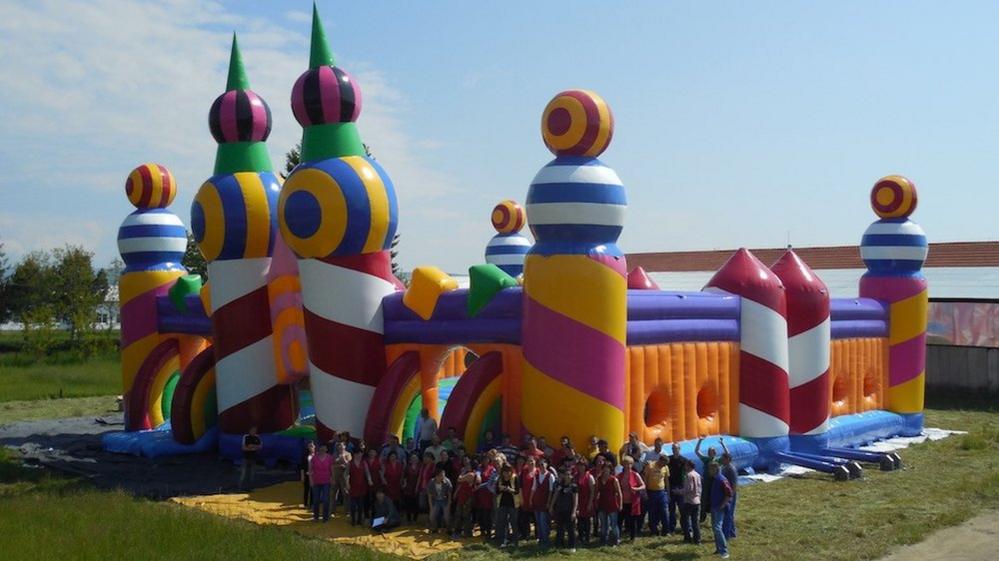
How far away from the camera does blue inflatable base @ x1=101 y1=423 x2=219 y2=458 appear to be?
1367cm

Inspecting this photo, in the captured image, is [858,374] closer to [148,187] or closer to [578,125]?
[578,125]

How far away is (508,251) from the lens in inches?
850

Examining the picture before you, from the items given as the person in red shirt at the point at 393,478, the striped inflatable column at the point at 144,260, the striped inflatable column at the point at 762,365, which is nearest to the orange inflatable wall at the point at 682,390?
the striped inflatable column at the point at 762,365

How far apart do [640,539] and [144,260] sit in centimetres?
974

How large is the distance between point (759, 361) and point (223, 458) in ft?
22.9

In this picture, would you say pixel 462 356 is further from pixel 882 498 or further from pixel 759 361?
pixel 882 498

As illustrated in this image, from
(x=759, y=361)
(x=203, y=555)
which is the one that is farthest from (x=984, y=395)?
(x=203, y=555)

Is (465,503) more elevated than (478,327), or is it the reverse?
(478,327)

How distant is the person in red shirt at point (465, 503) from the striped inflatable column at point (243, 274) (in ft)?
16.1

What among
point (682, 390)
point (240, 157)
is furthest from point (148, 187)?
point (682, 390)

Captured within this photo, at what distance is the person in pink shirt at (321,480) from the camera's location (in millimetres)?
9633

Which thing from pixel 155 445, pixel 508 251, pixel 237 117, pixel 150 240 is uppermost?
pixel 237 117

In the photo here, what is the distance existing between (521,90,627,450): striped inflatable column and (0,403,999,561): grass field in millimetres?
1652

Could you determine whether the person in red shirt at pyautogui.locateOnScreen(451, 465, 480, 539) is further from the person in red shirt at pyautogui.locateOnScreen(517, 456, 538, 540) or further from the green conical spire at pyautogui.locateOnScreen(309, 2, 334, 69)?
the green conical spire at pyautogui.locateOnScreen(309, 2, 334, 69)
